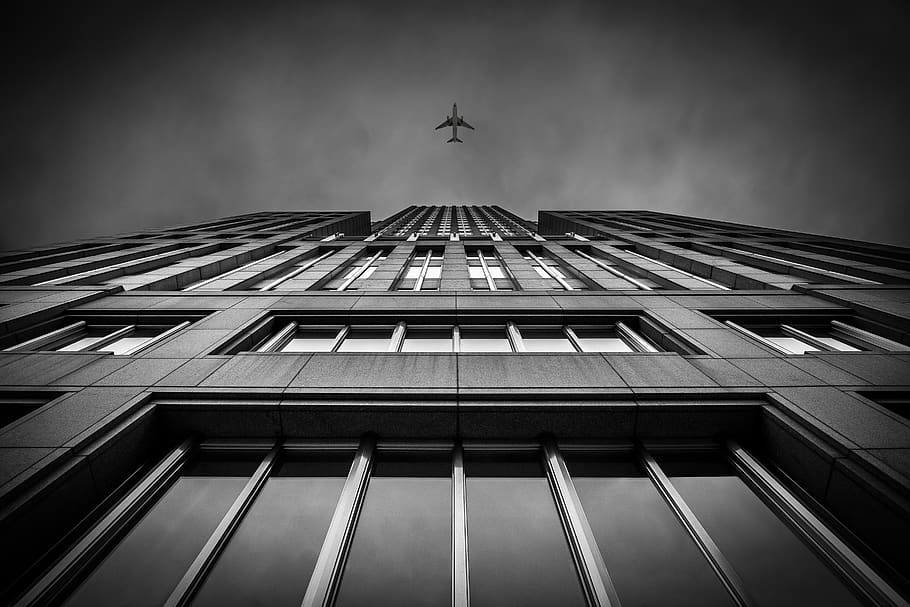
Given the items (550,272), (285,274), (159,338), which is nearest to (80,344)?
(159,338)

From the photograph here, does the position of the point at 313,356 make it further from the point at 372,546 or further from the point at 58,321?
the point at 58,321

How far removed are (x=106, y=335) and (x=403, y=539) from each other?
10.5 m

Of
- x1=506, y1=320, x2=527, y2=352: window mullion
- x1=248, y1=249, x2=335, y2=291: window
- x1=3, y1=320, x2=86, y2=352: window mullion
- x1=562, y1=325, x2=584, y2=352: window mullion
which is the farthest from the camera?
Result: x1=248, y1=249, x2=335, y2=291: window

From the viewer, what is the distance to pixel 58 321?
9109 millimetres

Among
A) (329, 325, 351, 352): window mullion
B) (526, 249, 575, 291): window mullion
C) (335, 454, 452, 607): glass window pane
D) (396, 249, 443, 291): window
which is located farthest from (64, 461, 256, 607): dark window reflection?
(526, 249, 575, 291): window mullion

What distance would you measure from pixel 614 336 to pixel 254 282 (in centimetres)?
1316

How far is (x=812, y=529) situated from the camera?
14.9 feet

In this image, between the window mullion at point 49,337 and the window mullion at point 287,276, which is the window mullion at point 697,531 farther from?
the window mullion at point 49,337

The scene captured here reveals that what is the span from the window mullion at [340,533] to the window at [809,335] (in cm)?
967

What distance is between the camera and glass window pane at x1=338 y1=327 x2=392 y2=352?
8875 millimetres

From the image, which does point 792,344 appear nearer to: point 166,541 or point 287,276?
point 166,541

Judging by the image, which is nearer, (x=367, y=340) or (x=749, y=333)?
(x=749, y=333)

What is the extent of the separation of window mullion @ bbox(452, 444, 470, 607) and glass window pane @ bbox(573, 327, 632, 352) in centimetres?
483

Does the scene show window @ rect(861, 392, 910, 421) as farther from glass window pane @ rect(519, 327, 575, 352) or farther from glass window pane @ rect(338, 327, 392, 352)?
glass window pane @ rect(338, 327, 392, 352)
